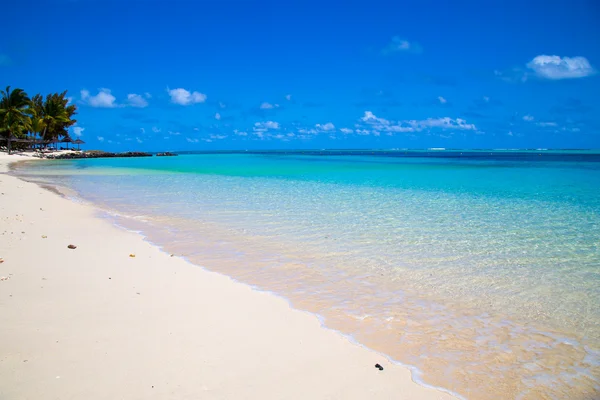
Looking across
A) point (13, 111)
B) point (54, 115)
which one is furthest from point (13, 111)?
point (54, 115)

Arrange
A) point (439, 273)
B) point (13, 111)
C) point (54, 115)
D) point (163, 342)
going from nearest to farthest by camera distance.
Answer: point (163, 342) → point (439, 273) → point (13, 111) → point (54, 115)

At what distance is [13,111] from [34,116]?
33.5ft

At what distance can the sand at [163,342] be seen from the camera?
9.55 feet

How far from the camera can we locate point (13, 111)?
163 ft

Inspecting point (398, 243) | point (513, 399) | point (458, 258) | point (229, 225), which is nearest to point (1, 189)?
point (229, 225)

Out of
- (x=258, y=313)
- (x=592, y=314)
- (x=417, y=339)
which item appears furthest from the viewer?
(x=592, y=314)

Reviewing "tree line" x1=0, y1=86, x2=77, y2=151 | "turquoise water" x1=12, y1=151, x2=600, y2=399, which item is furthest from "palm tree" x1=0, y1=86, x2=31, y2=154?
"turquoise water" x1=12, y1=151, x2=600, y2=399

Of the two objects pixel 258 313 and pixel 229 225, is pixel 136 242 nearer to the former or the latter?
pixel 229 225

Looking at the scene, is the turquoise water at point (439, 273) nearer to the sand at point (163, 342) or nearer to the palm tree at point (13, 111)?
the sand at point (163, 342)

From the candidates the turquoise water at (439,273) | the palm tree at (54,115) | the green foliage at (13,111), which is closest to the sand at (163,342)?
the turquoise water at (439,273)

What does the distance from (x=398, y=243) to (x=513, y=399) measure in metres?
4.74

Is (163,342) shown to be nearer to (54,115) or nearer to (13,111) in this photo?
(13,111)

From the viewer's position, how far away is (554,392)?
3111 millimetres

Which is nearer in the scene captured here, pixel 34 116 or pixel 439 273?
pixel 439 273
